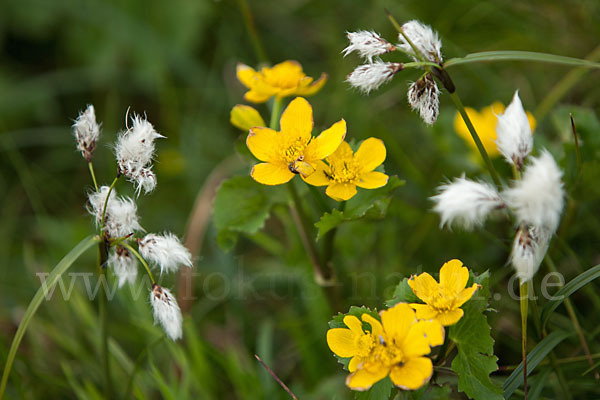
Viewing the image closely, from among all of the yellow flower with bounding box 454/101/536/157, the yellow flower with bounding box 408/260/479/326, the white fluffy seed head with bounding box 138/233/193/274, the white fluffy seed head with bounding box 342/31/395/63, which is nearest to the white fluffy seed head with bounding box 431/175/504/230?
the yellow flower with bounding box 408/260/479/326

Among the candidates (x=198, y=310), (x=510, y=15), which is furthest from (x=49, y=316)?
(x=510, y=15)

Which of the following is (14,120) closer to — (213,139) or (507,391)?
(213,139)

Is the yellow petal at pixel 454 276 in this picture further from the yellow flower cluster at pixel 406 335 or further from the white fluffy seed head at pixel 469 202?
the white fluffy seed head at pixel 469 202

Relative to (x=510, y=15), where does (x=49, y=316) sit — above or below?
below

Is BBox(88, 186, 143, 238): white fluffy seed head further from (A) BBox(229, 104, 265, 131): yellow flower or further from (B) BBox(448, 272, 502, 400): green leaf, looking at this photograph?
(B) BBox(448, 272, 502, 400): green leaf

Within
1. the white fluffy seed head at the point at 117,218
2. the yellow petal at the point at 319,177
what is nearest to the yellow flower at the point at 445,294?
the yellow petal at the point at 319,177

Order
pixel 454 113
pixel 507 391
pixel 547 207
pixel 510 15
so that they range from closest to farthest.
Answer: pixel 547 207
pixel 507 391
pixel 454 113
pixel 510 15
